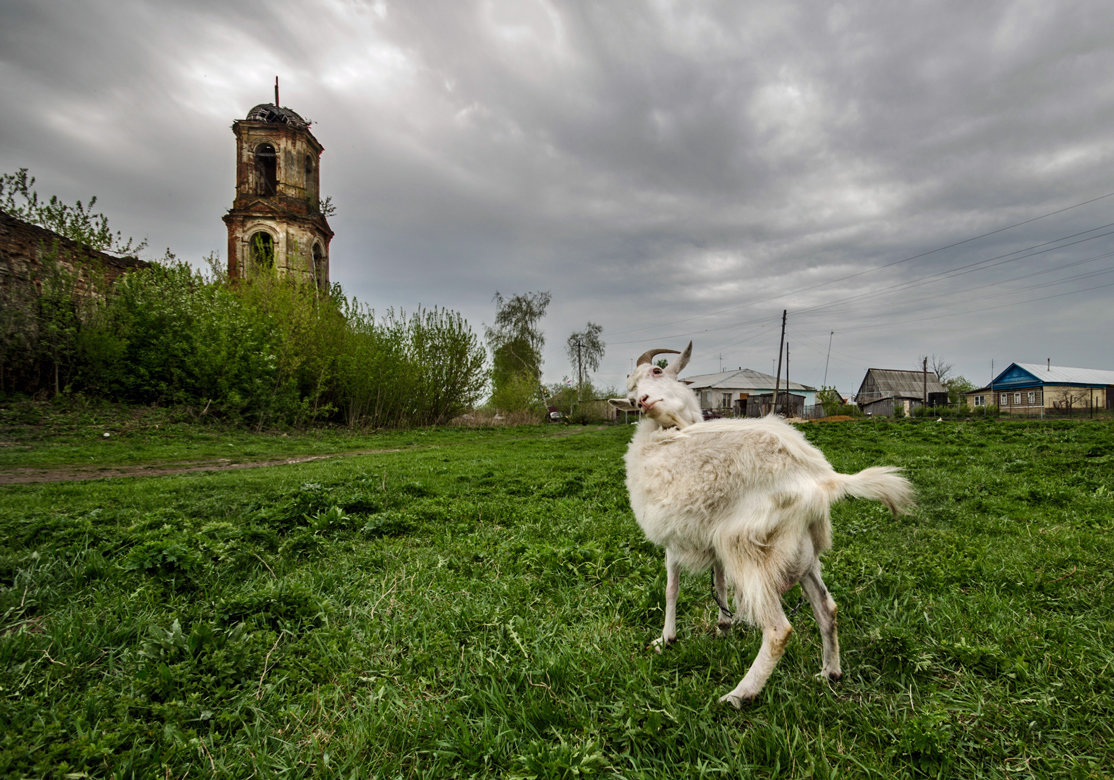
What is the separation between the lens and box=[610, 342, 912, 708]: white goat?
2.33 meters

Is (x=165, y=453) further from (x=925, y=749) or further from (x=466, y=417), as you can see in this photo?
(x=466, y=417)

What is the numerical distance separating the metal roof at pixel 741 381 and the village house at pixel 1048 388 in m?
21.1

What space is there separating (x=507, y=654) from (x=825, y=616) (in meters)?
1.75

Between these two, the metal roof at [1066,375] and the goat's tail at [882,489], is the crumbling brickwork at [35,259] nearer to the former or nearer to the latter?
the goat's tail at [882,489]

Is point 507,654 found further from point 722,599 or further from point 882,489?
point 882,489

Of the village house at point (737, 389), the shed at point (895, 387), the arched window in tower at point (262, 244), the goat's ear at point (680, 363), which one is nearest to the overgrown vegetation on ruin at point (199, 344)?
the arched window in tower at point (262, 244)

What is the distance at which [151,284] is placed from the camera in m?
17.6

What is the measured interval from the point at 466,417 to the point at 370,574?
27515 mm

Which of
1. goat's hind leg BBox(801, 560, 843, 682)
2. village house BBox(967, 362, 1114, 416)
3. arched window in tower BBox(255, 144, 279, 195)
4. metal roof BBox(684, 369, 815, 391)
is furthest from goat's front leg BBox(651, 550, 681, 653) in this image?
metal roof BBox(684, 369, 815, 391)

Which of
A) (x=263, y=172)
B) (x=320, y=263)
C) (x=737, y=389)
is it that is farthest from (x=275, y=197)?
(x=737, y=389)

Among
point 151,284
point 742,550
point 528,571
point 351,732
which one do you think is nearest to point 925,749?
point 742,550

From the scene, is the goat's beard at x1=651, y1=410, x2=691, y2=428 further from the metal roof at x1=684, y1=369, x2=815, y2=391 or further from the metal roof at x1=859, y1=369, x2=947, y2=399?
the metal roof at x1=859, y1=369, x2=947, y2=399

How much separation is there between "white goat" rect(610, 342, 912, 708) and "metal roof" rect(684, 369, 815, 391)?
Answer: 63498 millimetres

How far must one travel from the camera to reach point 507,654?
2793 mm
